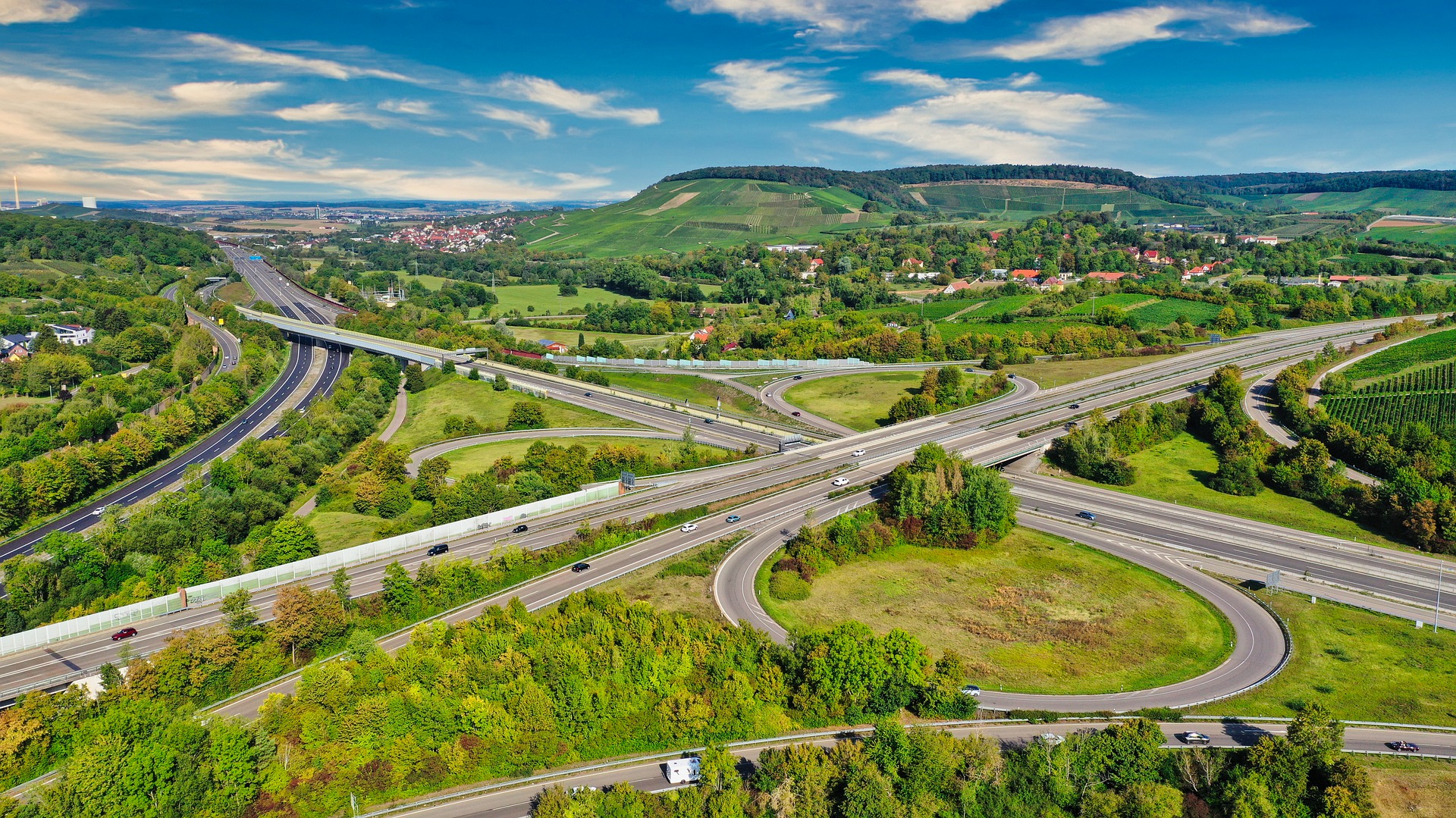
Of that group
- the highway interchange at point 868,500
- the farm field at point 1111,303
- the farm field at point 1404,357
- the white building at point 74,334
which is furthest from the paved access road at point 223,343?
the farm field at point 1404,357

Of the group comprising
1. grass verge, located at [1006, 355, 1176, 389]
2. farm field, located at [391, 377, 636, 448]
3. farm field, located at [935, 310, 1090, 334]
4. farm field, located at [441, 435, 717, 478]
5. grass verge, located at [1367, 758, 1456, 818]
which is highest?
farm field, located at [935, 310, 1090, 334]

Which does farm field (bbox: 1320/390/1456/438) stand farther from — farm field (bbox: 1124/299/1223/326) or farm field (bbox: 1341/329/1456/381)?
farm field (bbox: 1124/299/1223/326)

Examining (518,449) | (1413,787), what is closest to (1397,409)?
(1413,787)

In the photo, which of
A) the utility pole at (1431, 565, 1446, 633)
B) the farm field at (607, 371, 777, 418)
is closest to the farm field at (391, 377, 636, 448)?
the farm field at (607, 371, 777, 418)

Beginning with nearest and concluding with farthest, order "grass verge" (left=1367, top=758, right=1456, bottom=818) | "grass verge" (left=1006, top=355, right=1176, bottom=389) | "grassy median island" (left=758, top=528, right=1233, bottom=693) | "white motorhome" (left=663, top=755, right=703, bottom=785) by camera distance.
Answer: "grass verge" (left=1367, top=758, right=1456, bottom=818) < "white motorhome" (left=663, top=755, right=703, bottom=785) < "grassy median island" (left=758, top=528, right=1233, bottom=693) < "grass verge" (left=1006, top=355, right=1176, bottom=389)

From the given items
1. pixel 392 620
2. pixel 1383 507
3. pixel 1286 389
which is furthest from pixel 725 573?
pixel 1286 389

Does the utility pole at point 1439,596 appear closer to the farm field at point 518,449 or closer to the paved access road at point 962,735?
the paved access road at point 962,735
